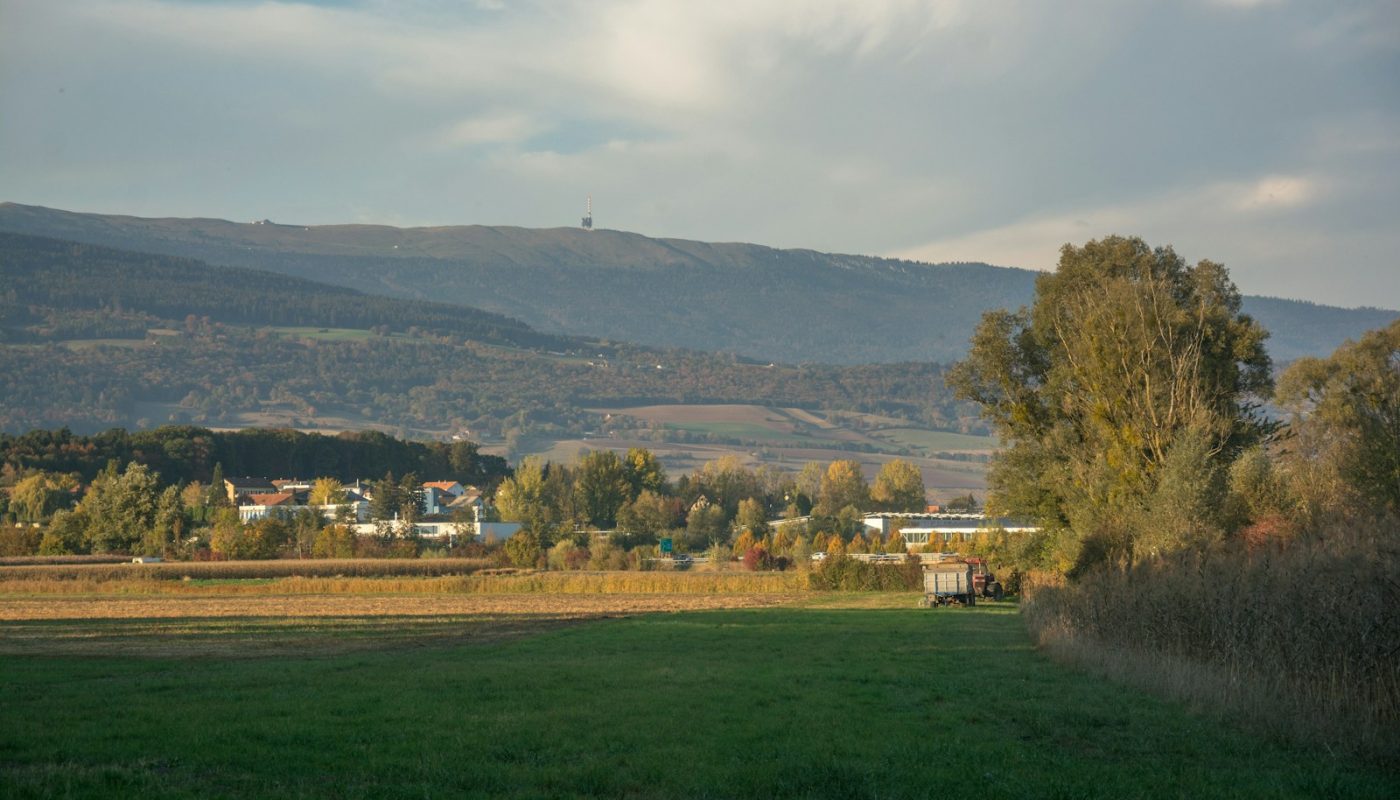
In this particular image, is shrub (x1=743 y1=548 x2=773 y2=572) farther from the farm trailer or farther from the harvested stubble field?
the farm trailer

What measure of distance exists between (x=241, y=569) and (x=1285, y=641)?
8509 centimetres

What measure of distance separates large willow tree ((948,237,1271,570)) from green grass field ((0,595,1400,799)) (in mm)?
11069

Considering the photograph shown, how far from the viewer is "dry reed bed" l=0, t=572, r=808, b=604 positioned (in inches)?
3041

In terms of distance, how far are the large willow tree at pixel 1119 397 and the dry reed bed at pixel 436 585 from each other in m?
30.4

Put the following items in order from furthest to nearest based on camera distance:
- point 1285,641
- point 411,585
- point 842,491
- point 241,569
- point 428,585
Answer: point 842,491 < point 241,569 < point 411,585 < point 428,585 < point 1285,641

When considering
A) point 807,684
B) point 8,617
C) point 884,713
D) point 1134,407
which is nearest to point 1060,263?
point 1134,407

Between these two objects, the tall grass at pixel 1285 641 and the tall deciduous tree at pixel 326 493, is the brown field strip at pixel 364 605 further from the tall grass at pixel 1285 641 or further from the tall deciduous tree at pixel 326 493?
the tall deciduous tree at pixel 326 493

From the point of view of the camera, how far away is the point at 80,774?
1338 cm

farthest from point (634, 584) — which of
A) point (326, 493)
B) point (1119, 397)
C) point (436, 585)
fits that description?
point (326, 493)

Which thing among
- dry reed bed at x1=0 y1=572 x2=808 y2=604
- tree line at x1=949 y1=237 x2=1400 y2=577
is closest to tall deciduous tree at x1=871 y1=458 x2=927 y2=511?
dry reed bed at x1=0 y1=572 x2=808 y2=604

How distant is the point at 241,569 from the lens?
94.1 metres

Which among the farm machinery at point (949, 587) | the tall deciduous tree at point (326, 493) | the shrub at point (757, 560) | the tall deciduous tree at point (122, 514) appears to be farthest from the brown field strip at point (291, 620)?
the tall deciduous tree at point (326, 493)

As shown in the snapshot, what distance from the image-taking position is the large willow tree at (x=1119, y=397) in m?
39.0

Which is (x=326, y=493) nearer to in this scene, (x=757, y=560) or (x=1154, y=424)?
(x=757, y=560)
